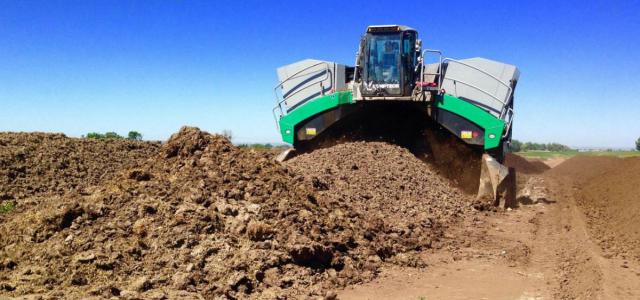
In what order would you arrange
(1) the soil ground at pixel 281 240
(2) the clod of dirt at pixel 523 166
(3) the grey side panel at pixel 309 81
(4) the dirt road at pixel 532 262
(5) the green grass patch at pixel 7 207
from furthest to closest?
(2) the clod of dirt at pixel 523 166 → (3) the grey side panel at pixel 309 81 → (5) the green grass patch at pixel 7 207 → (4) the dirt road at pixel 532 262 → (1) the soil ground at pixel 281 240

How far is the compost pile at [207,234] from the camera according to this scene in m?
4.71

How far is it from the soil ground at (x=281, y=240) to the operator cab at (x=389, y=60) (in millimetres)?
2541

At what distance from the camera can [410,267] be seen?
5.87 metres

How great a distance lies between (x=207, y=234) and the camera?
539 centimetres

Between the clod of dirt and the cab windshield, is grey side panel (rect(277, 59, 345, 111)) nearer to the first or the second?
the cab windshield

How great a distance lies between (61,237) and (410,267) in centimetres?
343

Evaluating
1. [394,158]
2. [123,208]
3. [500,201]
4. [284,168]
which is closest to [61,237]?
[123,208]

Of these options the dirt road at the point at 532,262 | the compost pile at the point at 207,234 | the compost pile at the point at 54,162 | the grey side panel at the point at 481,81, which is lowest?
the dirt road at the point at 532,262

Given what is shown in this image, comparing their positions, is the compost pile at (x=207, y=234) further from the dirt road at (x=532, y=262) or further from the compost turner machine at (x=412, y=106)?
the compost turner machine at (x=412, y=106)

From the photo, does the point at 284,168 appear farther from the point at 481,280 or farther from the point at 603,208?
the point at 603,208

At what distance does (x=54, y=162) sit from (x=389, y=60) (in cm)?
683

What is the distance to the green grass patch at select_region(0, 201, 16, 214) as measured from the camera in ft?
25.0

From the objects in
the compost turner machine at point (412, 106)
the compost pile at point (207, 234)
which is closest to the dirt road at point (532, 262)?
the compost pile at point (207, 234)

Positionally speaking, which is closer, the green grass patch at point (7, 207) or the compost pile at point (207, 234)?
the compost pile at point (207, 234)
